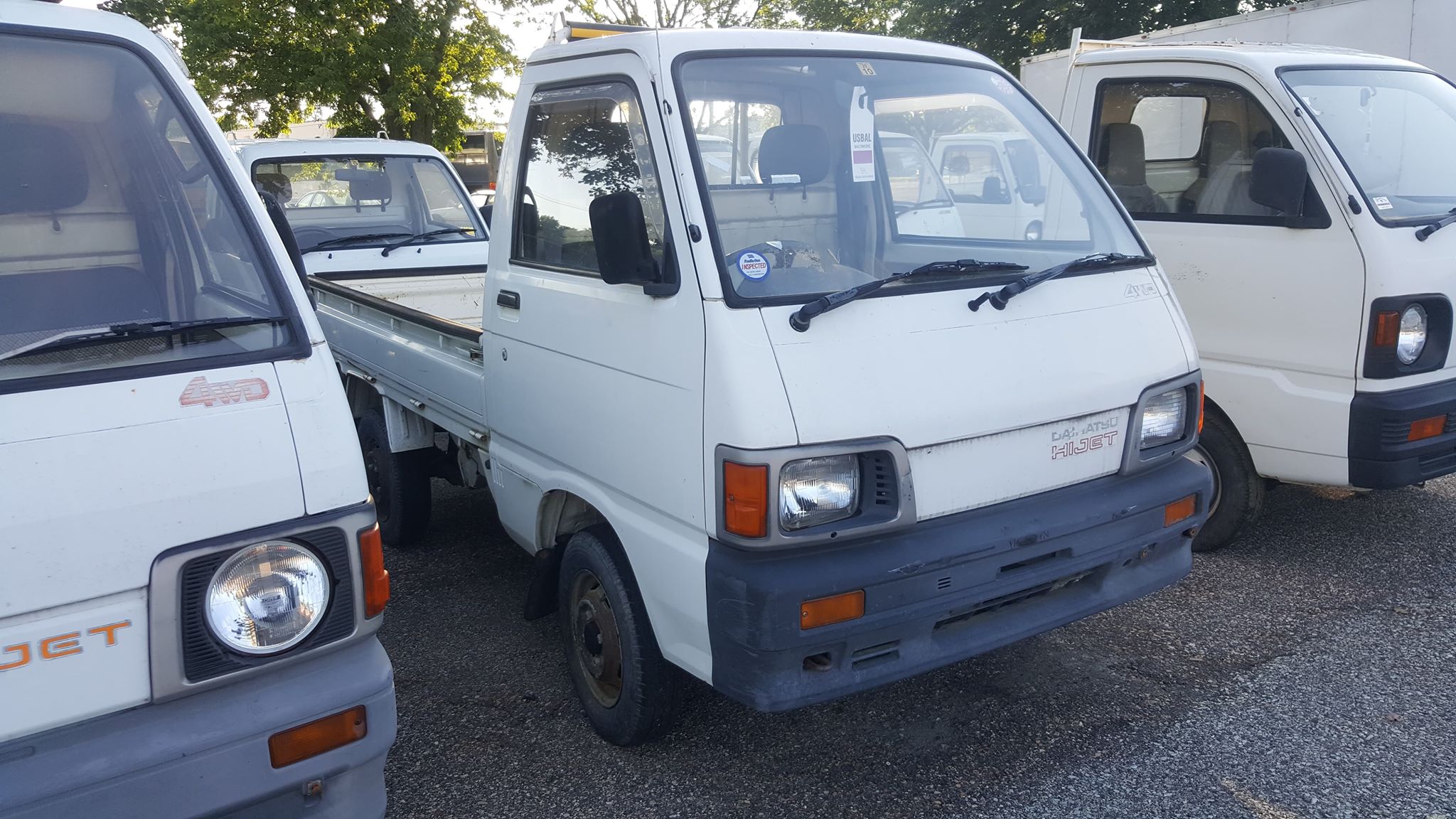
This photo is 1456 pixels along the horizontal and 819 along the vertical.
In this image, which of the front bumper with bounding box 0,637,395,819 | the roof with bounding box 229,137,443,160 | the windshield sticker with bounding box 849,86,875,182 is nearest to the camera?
the front bumper with bounding box 0,637,395,819

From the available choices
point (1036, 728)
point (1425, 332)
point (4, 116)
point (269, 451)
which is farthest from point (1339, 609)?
point (4, 116)

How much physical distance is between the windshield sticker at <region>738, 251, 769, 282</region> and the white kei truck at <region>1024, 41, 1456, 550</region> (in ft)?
8.42

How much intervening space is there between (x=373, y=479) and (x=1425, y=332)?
4.96m

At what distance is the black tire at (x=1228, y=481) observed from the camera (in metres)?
4.67

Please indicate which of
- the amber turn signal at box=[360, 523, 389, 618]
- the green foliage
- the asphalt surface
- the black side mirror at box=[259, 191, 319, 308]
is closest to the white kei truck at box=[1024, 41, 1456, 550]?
the asphalt surface

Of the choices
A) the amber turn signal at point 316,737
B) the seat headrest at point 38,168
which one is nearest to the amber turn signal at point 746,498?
the amber turn signal at point 316,737

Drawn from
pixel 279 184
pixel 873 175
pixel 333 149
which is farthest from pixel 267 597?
pixel 333 149

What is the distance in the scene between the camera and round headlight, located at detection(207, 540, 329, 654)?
2.00 metres

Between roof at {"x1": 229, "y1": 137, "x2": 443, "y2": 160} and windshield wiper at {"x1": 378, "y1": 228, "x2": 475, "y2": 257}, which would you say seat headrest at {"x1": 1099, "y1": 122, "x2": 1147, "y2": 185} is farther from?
roof at {"x1": 229, "y1": 137, "x2": 443, "y2": 160}

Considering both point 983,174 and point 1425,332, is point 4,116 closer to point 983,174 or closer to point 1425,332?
point 983,174

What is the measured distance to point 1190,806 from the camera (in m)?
2.97

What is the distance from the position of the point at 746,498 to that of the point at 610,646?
0.97 m

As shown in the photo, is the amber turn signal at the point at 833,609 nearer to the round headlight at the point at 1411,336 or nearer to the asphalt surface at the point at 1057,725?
the asphalt surface at the point at 1057,725

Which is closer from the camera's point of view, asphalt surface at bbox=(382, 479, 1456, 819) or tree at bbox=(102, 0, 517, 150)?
asphalt surface at bbox=(382, 479, 1456, 819)
